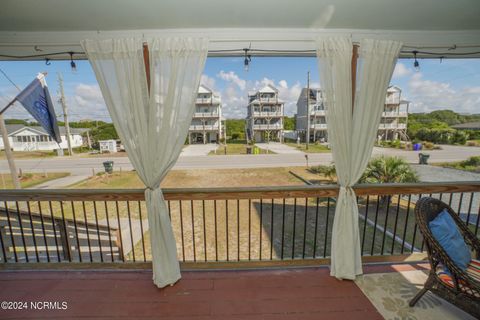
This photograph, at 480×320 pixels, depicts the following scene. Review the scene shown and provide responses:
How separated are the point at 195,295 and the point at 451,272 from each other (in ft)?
5.52

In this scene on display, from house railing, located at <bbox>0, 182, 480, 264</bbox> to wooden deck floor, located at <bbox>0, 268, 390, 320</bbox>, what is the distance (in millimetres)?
201

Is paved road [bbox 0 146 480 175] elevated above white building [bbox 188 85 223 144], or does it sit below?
below

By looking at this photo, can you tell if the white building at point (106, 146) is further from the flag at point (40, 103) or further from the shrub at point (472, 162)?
the shrub at point (472, 162)

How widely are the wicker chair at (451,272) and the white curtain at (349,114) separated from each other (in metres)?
0.43

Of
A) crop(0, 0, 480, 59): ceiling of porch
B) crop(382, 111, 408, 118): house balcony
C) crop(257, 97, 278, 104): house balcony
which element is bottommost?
crop(382, 111, 408, 118): house balcony

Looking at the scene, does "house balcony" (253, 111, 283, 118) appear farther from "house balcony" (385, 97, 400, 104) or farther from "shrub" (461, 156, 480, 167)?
"shrub" (461, 156, 480, 167)

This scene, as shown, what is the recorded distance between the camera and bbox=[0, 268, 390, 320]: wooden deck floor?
1.43m

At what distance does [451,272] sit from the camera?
3.97 ft

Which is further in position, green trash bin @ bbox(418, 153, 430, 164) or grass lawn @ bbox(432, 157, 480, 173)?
green trash bin @ bbox(418, 153, 430, 164)

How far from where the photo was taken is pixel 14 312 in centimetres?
147

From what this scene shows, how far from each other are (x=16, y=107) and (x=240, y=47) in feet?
7.15

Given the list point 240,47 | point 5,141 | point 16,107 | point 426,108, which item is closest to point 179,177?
point 5,141

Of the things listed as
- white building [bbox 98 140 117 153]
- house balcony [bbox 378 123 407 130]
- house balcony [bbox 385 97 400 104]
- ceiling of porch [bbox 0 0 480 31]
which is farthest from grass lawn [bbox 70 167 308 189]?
ceiling of porch [bbox 0 0 480 31]

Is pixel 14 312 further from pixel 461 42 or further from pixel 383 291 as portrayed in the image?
pixel 461 42
